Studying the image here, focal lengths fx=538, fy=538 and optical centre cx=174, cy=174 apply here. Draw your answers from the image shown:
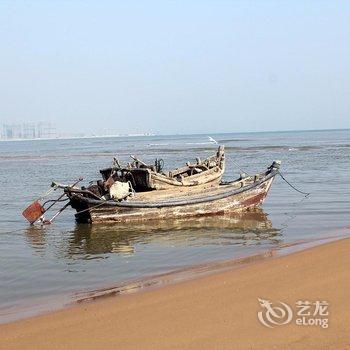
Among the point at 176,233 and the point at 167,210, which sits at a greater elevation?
the point at 167,210

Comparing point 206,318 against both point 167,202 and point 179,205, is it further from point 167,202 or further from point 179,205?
point 179,205

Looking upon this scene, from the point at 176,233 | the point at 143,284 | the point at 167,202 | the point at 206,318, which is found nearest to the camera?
the point at 206,318

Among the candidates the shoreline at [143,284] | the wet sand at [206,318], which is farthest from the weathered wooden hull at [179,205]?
the wet sand at [206,318]

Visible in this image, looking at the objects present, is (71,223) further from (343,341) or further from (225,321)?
(343,341)

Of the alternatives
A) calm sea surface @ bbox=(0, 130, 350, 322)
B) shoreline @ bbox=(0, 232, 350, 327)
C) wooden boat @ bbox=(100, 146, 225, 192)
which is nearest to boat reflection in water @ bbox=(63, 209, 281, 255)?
calm sea surface @ bbox=(0, 130, 350, 322)

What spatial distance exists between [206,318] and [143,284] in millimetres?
2404

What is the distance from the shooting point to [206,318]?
18.6 ft

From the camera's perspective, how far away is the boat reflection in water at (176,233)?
459 inches

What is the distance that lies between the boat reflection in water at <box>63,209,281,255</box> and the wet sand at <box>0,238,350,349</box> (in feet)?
13.1

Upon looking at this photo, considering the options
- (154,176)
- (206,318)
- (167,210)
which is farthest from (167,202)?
(206,318)

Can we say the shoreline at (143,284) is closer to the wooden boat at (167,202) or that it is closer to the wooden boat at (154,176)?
the wooden boat at (167,202)

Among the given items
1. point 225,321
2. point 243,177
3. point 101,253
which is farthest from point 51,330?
point 243,177

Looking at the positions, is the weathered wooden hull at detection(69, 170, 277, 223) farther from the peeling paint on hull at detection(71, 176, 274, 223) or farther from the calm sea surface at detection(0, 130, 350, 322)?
the calm sea surface at detection(0, 130, 350, 322)

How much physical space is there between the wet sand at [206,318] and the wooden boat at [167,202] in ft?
22.7
